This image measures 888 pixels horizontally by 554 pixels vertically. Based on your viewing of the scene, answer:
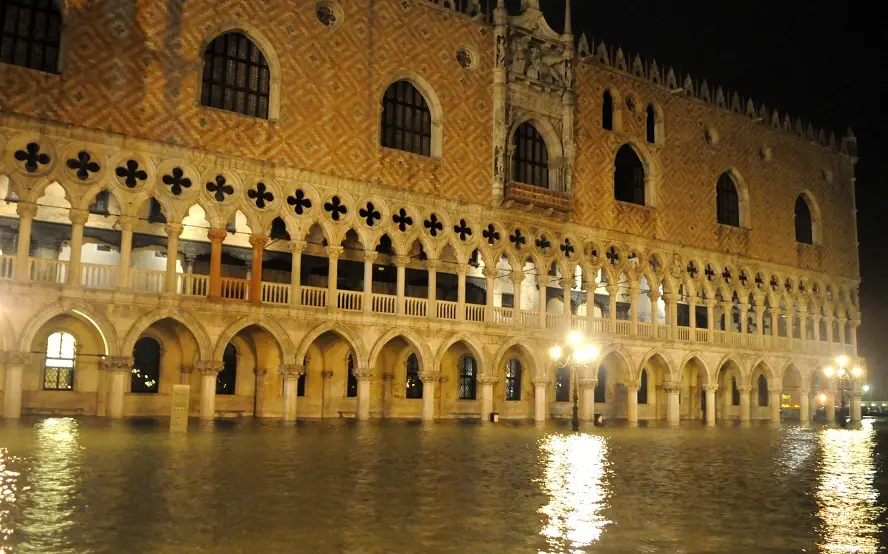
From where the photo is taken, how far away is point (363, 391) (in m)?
24.1

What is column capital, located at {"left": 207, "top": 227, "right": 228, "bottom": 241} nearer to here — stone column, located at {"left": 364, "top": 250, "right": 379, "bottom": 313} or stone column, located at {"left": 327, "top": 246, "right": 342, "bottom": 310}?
stone column, located at {"left": 327, "top": 246, "right": 342, "bottom": 310}

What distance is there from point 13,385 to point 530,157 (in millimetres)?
17253

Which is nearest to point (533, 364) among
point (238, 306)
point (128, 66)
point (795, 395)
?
point (238, 306)

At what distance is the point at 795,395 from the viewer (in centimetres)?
4306

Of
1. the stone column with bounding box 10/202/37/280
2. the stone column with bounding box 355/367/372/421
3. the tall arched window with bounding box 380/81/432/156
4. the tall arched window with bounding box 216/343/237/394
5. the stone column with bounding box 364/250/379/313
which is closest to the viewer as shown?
the stone column with bounding box 10/202/37/280

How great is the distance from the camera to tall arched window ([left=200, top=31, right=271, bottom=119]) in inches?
907

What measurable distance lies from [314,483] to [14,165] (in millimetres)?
13972

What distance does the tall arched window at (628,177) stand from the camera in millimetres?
31422

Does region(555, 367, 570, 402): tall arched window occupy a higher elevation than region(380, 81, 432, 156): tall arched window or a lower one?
lower

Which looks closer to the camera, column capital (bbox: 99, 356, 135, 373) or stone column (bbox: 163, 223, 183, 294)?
column capital (bbox: 99, 356, 135, 373)

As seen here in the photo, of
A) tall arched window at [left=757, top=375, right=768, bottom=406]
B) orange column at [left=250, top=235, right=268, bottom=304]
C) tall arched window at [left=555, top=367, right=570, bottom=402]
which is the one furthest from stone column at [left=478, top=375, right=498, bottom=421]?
tall arched window at [left=757, top=375, right=768, bottom=406]

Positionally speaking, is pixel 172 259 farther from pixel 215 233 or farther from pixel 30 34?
pixel 30 34

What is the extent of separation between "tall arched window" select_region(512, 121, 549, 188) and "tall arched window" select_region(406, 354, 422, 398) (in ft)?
22.5

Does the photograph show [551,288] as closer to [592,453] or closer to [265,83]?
[265,83]
